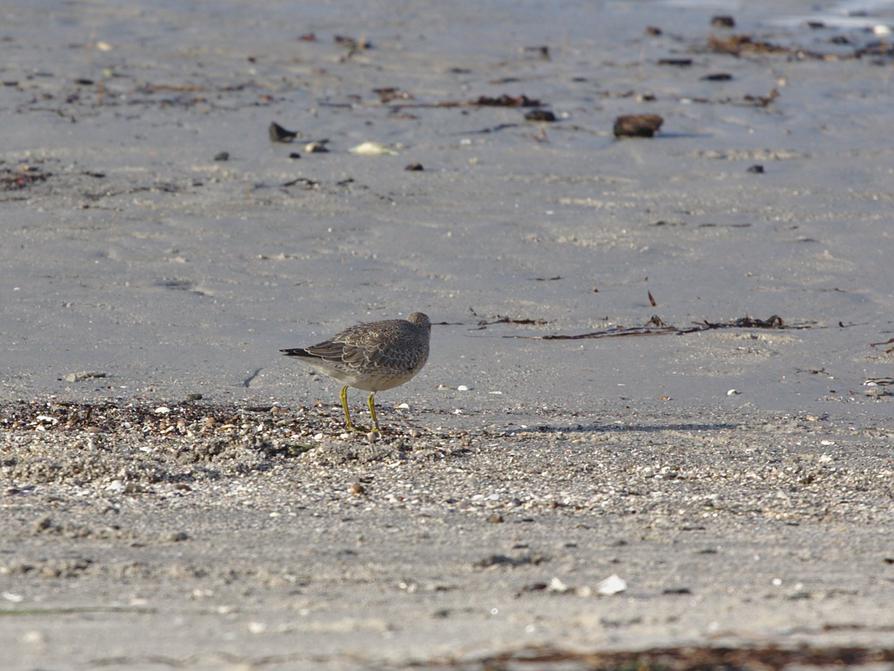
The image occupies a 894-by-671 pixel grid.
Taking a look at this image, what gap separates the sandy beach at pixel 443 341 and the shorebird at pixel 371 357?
21cm

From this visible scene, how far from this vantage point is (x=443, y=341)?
8375mm

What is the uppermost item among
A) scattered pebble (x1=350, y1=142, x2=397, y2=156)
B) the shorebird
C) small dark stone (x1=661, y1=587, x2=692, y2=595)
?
small dark stone (x1=661, y1=587, x2=692, y2=595)

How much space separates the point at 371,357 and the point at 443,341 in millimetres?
1438

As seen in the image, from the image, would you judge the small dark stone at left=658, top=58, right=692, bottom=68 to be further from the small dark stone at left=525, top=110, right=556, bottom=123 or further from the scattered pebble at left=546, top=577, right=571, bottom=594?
the scattered pebble at left=546, top=577, right=571, bottom=594

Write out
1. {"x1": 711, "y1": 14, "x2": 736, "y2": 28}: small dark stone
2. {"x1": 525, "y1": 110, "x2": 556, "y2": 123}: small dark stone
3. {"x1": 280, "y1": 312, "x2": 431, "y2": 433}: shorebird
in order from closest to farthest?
{"x1": 280, "y1": 312, "x2": 431, "y2": 433}: shorebird, {"x1": 525, "y1": 110, "x2": 556, "y2": 123}: small dark stone, {"x1": 711, "y1": 14, "x2": 736, "y2": 28}: small dark stone

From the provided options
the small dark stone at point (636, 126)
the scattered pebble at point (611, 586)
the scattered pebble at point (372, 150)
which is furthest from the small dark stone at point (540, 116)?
the scattered pebble at point (611, 586)

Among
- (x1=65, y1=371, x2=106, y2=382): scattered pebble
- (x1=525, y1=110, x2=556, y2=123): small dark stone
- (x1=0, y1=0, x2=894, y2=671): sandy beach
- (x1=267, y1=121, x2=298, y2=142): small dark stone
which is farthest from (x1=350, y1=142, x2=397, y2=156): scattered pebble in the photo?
(x1=65, y1=371, x2=106, y2=382): scattered pebble

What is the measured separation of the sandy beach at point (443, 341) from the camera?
419 centimetres

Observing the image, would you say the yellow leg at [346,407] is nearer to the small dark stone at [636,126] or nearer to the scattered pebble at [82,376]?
the scattered pebble at [82,376]

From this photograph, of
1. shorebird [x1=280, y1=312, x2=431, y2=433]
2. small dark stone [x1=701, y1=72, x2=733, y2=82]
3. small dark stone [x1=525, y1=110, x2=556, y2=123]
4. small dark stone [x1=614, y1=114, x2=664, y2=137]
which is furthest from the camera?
small dark stone [x1=701, y1=72, x2=733, y2=82]

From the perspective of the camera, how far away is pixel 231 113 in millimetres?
13172

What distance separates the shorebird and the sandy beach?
0.68 feet

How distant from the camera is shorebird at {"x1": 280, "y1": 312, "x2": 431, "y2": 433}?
6.99 meters

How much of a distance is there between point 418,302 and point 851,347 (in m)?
2.52
